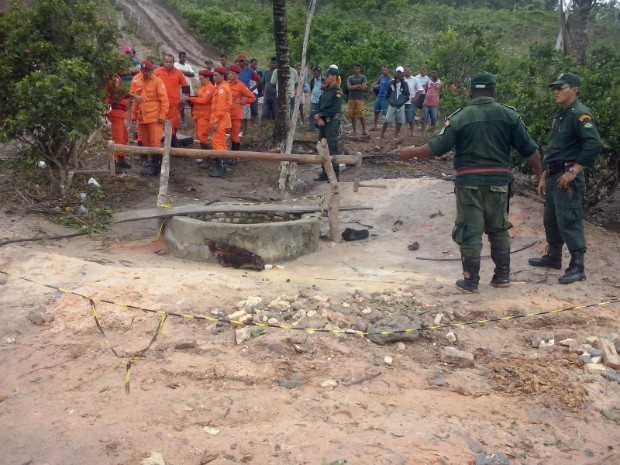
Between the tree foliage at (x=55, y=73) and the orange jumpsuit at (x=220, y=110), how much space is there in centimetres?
188

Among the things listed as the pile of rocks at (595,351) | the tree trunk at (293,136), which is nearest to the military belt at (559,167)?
the pile of rocks at (595,351)

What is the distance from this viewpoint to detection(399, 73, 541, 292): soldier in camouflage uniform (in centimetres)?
512

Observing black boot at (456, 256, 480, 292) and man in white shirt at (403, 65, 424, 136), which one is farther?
man in white shirt at (403, 65, 424, 136)

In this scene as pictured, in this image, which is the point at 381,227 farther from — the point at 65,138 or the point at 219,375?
the point at 219,375

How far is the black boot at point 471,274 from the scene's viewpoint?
5.25m

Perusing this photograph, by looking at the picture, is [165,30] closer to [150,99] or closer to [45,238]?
[150,99]

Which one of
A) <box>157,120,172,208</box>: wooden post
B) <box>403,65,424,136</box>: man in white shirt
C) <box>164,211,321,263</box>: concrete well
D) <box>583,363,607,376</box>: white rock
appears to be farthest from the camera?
<box>403,65,424,136</box>: man in white shirt

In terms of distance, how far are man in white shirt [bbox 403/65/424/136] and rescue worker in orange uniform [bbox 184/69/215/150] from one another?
504 cm

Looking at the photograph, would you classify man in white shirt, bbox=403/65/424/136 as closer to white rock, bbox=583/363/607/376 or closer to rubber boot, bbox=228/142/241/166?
rubber boot, bbox=228/142/241/166

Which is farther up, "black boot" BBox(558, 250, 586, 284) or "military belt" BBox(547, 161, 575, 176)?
"military belt" BBox(547, 161, 575, 176)

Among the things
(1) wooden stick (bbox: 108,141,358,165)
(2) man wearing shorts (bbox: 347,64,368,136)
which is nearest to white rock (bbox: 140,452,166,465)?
(1) wooden stick (bbox: 108,141,358,165)

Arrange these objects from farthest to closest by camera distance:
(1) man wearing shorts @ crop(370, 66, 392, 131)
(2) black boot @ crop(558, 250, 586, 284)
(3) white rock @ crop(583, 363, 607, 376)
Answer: (1) man wearing shorts @ crop(370, 66, 392, 131), (2) black boot @ crop(558, 250, 586, 284), (3) white rock @ crop(583, 363, 607, 376)

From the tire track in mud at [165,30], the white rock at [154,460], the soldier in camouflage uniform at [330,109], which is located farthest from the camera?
the tire track in mud at [165,30]

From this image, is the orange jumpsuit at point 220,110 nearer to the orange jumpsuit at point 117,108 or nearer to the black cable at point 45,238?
the orange jumpsuit at point 117,108
